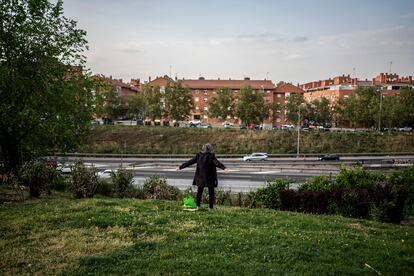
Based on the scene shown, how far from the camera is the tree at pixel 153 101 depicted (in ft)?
260

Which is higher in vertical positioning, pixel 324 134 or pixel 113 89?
pixel 113 89

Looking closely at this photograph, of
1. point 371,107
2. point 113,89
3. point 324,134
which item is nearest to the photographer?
point 324,134

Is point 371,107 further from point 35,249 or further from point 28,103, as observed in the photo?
point 35,249

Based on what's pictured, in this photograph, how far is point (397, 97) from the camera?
74.0 metres

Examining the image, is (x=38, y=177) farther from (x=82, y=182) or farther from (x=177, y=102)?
(x=177, y=102)

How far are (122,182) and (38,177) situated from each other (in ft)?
10.5

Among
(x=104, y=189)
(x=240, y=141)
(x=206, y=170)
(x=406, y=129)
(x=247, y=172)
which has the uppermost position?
(x=406, y=129)

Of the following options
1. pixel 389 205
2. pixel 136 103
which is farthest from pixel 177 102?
pixel 389 205

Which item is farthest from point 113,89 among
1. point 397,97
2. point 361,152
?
point 397,97

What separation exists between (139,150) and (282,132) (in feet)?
76.2

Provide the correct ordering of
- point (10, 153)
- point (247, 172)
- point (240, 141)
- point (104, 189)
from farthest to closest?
point (240, 141)
point (247, 172)
point (10, 153)
point (104, 189)

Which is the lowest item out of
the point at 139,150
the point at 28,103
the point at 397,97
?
the point at 139,150

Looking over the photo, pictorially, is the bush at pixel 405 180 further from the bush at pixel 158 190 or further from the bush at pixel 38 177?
the bush at pixel 38 177

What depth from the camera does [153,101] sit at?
266 ft
